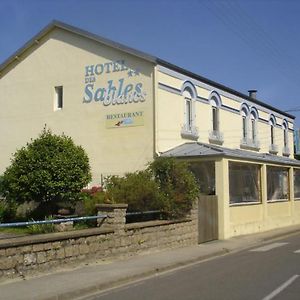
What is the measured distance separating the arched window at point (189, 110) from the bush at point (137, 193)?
7.81m

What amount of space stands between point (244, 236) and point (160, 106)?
652 cm

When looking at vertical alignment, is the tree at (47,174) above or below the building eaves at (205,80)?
below

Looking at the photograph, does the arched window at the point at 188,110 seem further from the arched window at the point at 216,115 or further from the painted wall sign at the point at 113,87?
the painted wall sign at the point at 113,87

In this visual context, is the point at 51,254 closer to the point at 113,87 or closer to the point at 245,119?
the point at 113,87

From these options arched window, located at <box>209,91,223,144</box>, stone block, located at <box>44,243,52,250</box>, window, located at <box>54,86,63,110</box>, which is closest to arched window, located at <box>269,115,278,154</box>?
arched window, located at <box>209,91,223,144</box>

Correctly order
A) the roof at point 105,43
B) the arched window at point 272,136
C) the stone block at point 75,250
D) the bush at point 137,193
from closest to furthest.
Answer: the stone block at point 75,250 → the bush at point 137,193 → the roof at point 105,43 → the arched window at point 272,136

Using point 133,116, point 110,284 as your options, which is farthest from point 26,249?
point 133,116

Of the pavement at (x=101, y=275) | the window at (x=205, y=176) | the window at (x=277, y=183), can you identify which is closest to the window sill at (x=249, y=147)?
the window at (x=277, y=183)

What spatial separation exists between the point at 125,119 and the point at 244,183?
619 cm

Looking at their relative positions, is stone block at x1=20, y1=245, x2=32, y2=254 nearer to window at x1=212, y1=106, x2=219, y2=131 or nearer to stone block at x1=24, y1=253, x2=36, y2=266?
stone block at x1=24, y1=253, x2=36, y2=266

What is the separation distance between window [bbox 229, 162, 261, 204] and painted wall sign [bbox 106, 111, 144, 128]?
173 inches

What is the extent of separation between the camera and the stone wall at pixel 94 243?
10828 mm

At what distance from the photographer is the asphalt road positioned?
9352mm

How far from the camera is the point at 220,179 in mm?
20938
